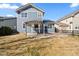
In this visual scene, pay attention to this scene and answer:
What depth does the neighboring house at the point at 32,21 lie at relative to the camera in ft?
14.1

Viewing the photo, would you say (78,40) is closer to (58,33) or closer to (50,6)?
(58,33)

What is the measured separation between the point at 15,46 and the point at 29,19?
0.53 meters

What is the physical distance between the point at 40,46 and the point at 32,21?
46 centimetres

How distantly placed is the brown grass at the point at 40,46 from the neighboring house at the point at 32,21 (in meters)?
0.14

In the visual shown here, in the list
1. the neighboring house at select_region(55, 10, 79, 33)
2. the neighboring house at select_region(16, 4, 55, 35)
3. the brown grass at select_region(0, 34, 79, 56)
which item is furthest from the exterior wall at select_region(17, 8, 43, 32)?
the neighboring house at select_region(55, 10, 79, 33)

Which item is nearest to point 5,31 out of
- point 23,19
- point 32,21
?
point 23,19

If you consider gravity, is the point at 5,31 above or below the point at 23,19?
below

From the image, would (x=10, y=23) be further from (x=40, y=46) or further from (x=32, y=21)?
(x=40, y=46)

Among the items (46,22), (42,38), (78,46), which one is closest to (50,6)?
(46,22)

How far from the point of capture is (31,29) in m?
4.32

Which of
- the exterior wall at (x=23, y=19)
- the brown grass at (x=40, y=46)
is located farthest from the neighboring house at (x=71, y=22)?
the exterior wall at (x=23, y=19)

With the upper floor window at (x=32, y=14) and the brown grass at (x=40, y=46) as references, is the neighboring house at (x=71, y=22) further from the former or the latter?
the upper floor window at (x=32, y=14)

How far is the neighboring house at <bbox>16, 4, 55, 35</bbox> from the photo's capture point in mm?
4289

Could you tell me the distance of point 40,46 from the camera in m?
4.29
